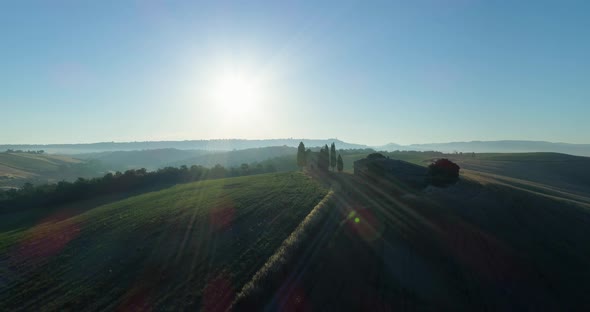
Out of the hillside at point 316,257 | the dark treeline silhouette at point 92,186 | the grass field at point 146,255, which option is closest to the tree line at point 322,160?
the dark treeline silhouette at point 92,186

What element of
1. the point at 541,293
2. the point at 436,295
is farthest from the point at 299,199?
the point at 541,293

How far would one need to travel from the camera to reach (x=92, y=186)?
6488 centimetres

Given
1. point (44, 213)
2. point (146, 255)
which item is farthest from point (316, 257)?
point (44, 213)

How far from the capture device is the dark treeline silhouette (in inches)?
2256

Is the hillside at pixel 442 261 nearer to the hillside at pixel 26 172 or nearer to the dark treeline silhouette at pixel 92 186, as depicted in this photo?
the dark treeline silhouette at pixel 92 186

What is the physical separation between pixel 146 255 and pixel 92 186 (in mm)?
53066

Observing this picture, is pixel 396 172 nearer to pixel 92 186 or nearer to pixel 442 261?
pixel 442 261

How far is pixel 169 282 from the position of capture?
20328mm

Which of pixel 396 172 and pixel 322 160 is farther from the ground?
pixel 322 160

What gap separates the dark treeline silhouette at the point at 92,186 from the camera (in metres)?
57.3

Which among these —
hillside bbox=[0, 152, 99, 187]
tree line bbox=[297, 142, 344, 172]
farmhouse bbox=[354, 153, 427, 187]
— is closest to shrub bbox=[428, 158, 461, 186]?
farmhouse bbox=[354, 153, 427, 187]

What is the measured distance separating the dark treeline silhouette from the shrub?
66573 mm

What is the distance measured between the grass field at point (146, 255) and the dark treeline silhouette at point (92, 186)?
28418mm

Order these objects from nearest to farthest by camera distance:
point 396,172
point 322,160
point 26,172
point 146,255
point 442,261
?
point 442,261, point 146,255, point 396,172, point 322,160, point 26,172
